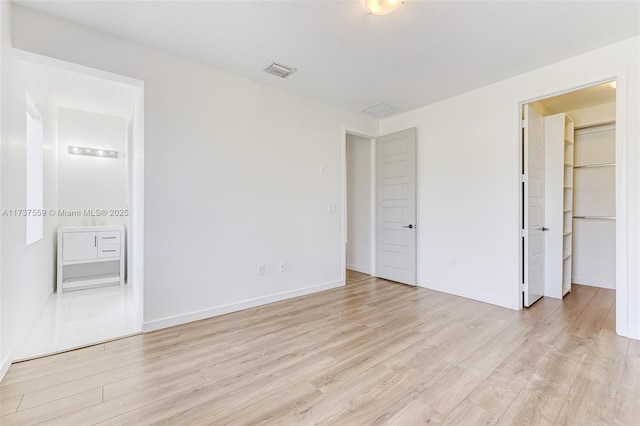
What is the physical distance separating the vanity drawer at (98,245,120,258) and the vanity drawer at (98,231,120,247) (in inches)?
1.8

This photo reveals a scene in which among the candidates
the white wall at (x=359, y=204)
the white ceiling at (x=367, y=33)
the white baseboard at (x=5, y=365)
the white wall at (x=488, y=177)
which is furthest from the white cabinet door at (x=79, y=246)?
the white wall at (x=488, y=177)

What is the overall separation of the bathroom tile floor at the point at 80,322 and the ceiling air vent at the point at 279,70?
2924 mm

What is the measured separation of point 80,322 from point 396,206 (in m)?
4.10

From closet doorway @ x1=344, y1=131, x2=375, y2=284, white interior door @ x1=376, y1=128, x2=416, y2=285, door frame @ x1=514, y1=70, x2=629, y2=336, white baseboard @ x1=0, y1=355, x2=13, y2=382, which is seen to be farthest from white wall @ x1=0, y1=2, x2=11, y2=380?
door frame @ x1=514, y1=70, x2=629, y2=336

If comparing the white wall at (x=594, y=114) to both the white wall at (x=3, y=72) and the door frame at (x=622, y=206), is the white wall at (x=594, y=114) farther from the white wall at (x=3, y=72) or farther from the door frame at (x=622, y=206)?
the white wall at (x=3, y=72)

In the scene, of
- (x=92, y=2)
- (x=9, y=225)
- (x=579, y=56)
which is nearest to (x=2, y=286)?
(x=9, y=225)

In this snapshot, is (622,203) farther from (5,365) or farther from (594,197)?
(5,365)

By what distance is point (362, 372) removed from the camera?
1959 millimetres

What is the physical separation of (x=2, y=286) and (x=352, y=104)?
3941mm

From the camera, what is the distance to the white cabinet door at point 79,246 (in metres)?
3.77

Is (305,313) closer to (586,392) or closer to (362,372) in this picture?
(362,372)

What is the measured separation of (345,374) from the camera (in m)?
1.94

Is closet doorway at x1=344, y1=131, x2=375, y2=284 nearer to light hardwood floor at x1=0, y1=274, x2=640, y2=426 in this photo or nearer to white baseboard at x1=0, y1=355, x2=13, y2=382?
light hardwood floor at x1=0, y1=274, x2=640, y2=426

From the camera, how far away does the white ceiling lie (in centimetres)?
210
